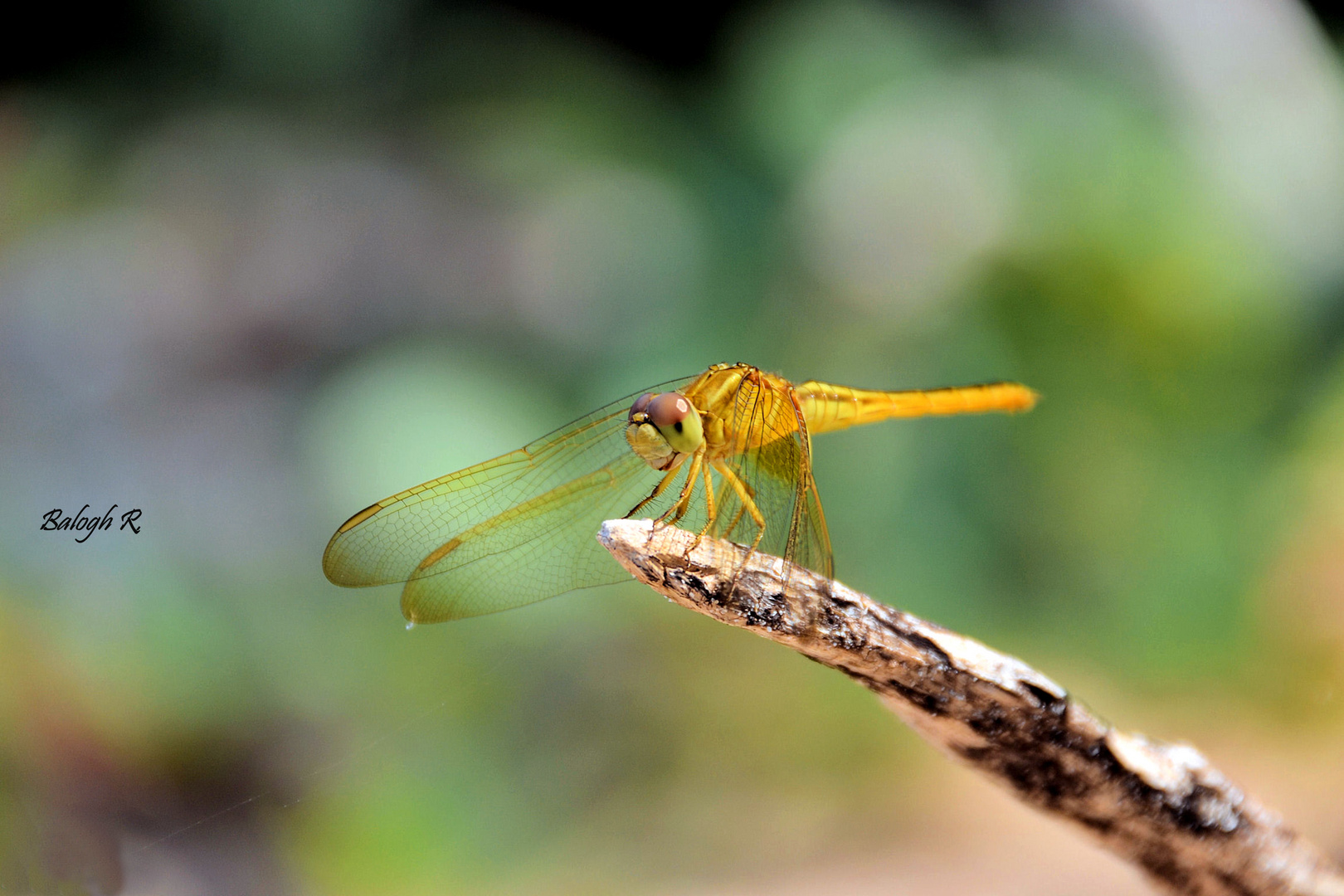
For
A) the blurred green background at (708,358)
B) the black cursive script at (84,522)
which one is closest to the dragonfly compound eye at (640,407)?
the blurred green background at (708,358)

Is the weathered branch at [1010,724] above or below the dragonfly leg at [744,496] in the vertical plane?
below

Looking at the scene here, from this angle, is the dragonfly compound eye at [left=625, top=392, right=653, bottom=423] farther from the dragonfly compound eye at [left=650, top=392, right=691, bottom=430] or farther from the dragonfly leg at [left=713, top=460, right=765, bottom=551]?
the dragonfly leg at [left=713, top=460, right=765, bottom=551]

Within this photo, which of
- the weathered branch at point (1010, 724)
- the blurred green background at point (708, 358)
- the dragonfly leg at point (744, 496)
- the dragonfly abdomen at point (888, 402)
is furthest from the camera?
the blurred green background at point (708, 358)

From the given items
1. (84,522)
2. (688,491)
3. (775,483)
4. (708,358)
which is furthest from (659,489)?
(708,358)

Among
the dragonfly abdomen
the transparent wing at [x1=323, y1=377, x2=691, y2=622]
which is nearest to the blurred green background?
the transparent wing at [x1=323, y1=377, x2=691, y2=622]

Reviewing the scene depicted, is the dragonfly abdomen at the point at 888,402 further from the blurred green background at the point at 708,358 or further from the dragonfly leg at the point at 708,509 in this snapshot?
the blurred green background at the point at 708,358

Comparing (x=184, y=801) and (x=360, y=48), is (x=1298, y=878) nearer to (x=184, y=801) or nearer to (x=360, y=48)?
(x=184, y=801)

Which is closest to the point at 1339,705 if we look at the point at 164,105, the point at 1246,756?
the point at 1246,756
